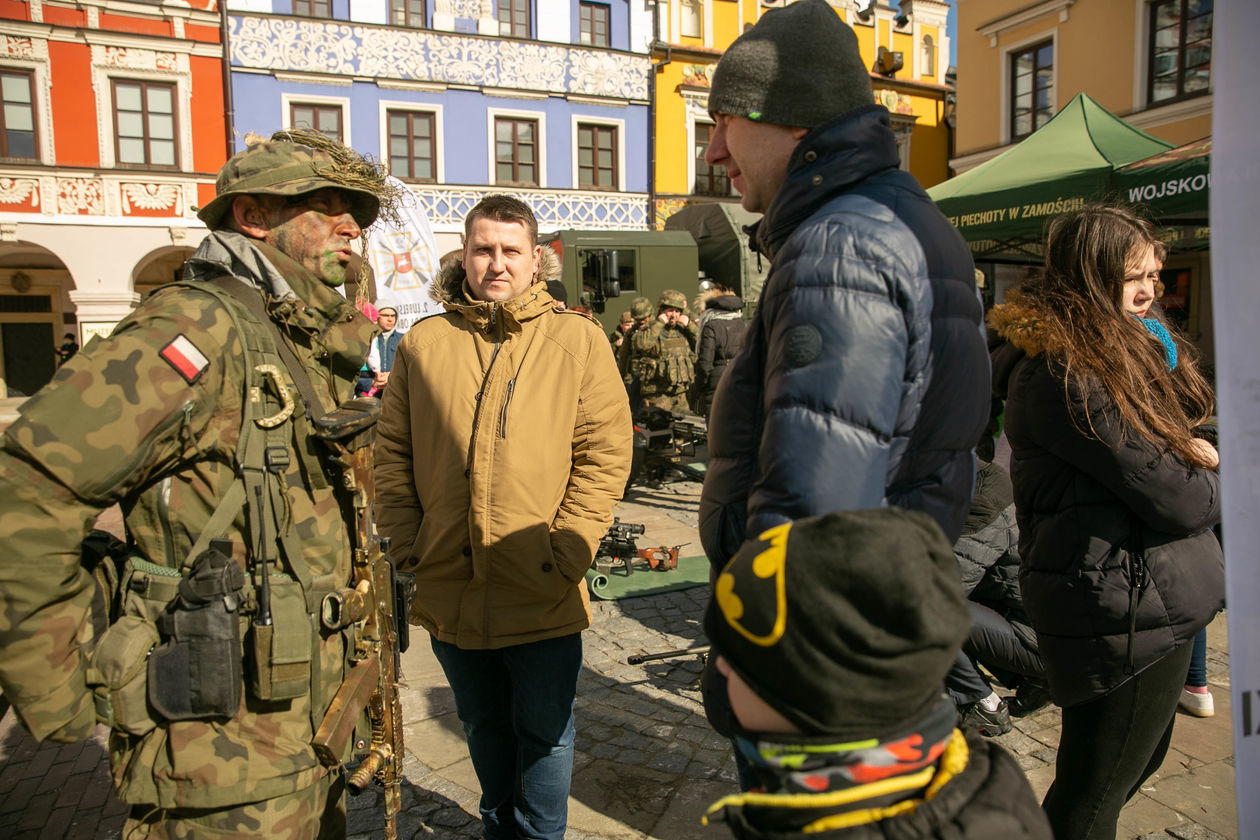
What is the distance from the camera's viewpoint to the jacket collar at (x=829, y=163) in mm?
1479

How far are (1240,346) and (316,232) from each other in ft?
6.19

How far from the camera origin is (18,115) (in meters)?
17.0

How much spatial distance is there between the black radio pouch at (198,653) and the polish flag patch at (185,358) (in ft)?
1.20

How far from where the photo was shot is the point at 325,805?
1853 millimetres

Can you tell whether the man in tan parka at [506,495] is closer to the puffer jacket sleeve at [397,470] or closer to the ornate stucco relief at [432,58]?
the puffer jacket sleeve at [397,470]

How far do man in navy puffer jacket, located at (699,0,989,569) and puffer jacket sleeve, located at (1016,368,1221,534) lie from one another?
0.73m

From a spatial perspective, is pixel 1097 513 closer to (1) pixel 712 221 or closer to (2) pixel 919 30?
(1) pixel 712 221

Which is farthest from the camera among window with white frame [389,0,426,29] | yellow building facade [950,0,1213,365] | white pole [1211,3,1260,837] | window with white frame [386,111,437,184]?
window with white frame [386,111,437,184]

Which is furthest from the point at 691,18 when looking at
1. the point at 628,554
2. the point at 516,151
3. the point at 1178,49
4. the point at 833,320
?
the point at 833,320

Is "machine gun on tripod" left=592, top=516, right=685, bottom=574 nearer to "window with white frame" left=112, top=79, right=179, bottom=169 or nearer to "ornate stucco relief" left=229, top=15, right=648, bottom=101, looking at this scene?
"window with white frame" left=112, top=79, right=179, bottom=169

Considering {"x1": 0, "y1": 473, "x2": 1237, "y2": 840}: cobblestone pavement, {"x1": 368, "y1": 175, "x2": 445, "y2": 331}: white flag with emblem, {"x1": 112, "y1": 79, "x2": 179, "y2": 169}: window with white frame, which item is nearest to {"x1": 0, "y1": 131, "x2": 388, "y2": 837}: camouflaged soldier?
{"x1": 0, "y1": 473, "x2": 1237, "y2": 840}: cobblestone pavement

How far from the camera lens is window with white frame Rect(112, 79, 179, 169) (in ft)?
57.9

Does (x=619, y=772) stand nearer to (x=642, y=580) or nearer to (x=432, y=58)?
(x=642, y=580)

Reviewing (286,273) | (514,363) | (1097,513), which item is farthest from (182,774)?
(1097,513)
